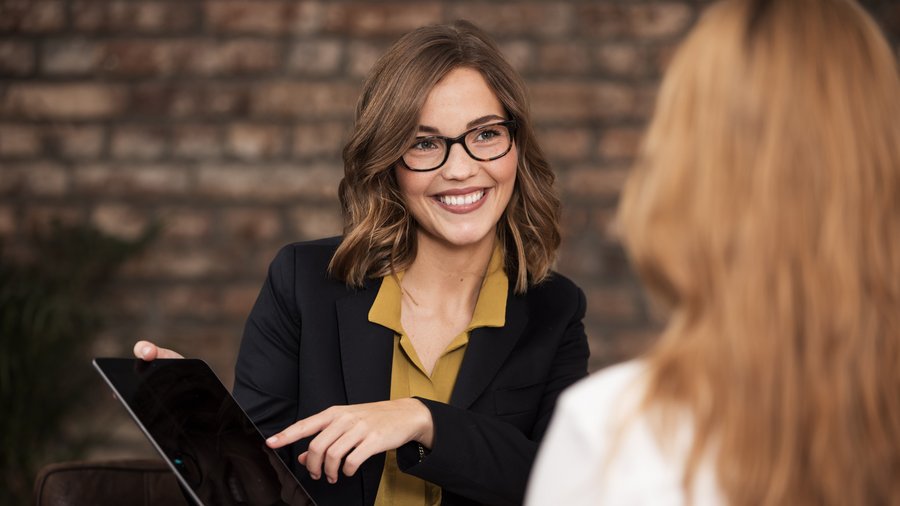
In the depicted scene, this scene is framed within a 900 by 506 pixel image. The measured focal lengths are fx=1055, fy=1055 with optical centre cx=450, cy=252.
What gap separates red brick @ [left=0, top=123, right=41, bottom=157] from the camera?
333 cm

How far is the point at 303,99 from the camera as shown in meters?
3.33

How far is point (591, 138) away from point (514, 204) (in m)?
1.46

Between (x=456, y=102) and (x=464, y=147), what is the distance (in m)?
0.08

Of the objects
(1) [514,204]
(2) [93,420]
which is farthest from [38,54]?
(1) [514,204]

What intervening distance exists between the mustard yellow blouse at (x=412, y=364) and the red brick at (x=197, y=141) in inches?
63.3

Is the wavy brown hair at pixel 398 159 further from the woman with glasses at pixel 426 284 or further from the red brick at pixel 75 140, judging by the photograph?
the red brick at pixel 75 140

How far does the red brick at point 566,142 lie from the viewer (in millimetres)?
3365

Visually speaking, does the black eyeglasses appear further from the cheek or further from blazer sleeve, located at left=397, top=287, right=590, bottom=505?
blazer sleeve, located at left=397, top=287, right=590, bottom=505

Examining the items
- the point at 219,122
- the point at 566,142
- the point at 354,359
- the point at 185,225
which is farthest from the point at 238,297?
the point at 354,359

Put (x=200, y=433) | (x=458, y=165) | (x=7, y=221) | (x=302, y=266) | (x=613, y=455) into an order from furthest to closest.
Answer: (x=7, y=221) → (x=302, y=266) → (x=458, y=165) → (x=200, y=433) → (x=613, y=455)

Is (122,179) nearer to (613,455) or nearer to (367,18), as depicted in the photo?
(367,18)

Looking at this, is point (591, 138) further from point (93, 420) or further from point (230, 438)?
point (230, 438)

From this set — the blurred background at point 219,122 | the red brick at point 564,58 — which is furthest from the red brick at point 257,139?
the red brick at point 564,58

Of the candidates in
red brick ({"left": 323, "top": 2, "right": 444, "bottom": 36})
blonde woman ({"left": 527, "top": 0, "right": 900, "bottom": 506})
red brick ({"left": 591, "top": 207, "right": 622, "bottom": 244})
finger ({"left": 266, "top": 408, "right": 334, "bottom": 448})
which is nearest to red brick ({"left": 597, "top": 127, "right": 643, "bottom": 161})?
red brick ({"left": 591, "top": 207, "right": 622, "bottom": 244})
